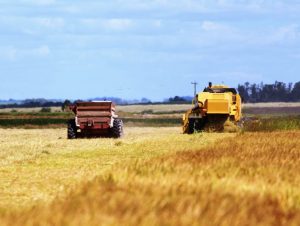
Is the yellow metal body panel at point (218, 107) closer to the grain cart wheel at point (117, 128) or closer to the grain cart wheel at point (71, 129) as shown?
the grain cart wheel at point (117, 128)

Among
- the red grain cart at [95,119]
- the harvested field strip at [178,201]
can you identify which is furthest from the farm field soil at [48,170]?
the red grain cart at [95,119]

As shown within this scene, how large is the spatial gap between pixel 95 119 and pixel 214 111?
21.9 ft

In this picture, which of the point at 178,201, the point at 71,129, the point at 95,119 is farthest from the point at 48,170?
Result: the point at 71,129

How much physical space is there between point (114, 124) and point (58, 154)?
13096mm

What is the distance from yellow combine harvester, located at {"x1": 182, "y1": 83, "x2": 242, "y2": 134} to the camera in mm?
37125

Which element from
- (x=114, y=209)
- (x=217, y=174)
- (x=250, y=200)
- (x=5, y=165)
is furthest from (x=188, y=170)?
(x=5, y=165)

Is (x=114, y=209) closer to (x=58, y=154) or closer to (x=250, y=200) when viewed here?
(x=250, y=200)

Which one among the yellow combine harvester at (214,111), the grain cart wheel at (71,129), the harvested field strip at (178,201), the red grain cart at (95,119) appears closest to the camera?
the harvested field strip at (178,201)

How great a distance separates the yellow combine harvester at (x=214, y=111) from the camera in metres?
37.1

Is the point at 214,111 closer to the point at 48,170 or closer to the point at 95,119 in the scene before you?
the point at 95,119

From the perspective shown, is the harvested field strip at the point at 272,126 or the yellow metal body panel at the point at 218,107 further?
the harvested field strip at the point at 272,126

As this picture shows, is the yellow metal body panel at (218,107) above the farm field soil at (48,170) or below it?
above

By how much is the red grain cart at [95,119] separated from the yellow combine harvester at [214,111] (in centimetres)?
507

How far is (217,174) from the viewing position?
934 cm
